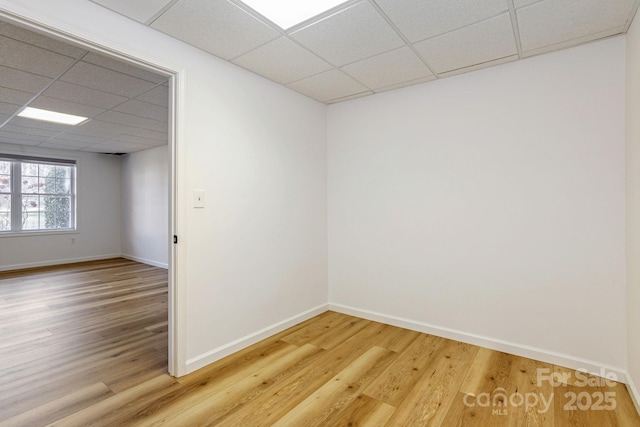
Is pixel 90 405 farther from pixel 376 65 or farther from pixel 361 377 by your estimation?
pixel 376 65

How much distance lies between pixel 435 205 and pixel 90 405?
309 cm

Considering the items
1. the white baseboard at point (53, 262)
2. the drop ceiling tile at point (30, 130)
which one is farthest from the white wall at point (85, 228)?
the drop ceiling tile at point (30, 130)

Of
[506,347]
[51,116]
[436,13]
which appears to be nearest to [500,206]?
[506,347]

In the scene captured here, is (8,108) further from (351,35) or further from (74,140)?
(351,35)

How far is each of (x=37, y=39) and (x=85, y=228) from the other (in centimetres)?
625

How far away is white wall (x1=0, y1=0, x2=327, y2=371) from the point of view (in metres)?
2.19

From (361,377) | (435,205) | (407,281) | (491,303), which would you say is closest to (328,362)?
(361,377)

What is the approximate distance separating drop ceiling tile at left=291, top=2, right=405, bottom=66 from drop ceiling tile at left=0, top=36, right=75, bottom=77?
6.45ft

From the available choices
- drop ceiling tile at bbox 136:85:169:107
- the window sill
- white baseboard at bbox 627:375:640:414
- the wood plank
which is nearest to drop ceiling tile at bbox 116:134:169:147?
drop ceiling tile at bbox 136:85:169:107

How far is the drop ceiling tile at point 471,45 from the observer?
2135 mm

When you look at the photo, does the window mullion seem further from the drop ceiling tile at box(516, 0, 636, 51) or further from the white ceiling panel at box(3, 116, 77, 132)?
the drop ceiling tile at box(516, 0, 636, 51)

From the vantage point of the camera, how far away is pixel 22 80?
117 inches

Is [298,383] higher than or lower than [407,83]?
lower

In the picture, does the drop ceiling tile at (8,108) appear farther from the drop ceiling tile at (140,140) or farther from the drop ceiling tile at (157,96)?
the drop ceiling tile at (157,96)
